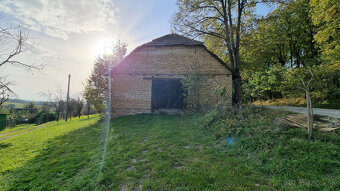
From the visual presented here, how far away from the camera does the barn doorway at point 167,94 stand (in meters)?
9.54

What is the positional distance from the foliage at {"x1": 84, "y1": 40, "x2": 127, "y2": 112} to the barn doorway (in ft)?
16.4

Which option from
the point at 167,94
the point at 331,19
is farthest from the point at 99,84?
the point at 331,19

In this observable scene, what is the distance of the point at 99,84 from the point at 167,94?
25.3ft

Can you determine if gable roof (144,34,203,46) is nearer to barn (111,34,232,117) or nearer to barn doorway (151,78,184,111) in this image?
barn (111,34,232,117)

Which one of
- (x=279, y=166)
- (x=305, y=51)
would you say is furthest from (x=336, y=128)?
(x=305, y=51)

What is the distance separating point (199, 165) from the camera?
2.87m

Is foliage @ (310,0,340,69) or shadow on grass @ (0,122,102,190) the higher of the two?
foliage @ (310,0,340,69)

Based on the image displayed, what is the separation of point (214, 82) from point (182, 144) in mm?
6272

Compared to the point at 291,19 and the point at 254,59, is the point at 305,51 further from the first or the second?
the point at 254,59

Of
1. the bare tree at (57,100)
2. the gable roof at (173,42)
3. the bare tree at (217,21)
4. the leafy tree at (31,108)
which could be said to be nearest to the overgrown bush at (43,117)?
the bare tree at (57,100)

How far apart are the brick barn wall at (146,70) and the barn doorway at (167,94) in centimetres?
36

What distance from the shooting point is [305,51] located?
46.8 feet

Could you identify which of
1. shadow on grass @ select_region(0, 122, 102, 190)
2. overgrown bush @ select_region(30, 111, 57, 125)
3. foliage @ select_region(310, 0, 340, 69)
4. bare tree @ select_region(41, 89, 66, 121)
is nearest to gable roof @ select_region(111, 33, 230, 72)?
foliage @ select_region(310, 0, 340, 69)

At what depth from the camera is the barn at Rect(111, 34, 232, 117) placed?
9.53 metres
